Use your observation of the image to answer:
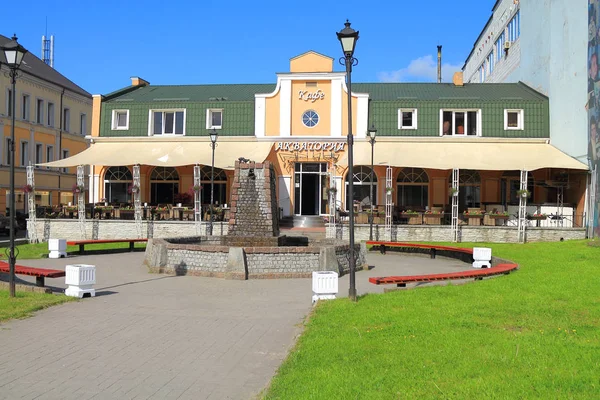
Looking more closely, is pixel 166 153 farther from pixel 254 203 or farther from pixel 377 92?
pixel 254 203

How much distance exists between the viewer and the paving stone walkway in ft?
18.8

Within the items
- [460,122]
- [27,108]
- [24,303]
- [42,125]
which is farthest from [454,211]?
[42,125]

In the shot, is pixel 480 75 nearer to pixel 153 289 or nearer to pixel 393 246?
pixel 393 246

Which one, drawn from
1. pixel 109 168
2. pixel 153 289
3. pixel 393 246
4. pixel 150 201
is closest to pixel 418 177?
pixel 393 246

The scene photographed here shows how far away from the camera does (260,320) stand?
915 centimetres

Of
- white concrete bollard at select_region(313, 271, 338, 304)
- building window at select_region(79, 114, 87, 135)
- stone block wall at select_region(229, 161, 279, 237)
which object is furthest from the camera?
building window at select_region(79, 114, 87, 135)

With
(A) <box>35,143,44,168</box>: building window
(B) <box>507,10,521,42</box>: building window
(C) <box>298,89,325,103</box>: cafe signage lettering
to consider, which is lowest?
(A) <box>35,143,44,168</box>: building window

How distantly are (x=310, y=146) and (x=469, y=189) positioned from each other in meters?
8.41

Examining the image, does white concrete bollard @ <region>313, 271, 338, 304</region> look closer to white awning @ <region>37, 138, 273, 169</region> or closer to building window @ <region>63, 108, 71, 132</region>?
white awning @ <region>37, 138, 273, 169</region>

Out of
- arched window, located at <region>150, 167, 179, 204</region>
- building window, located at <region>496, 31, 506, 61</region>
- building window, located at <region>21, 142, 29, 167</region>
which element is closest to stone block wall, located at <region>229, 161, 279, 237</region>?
arched window, located at <region>150, 167, 179, 204</region>

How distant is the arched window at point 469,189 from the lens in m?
30.2

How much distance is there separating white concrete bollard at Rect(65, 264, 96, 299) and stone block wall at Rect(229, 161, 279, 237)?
6179 millimetres

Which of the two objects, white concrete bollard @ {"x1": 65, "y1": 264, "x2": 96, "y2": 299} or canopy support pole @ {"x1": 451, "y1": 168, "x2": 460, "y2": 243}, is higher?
canopy support pole @ {"x1": 451, "y1": 168, "x2": 460, "y2": 243}

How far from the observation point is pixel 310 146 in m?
30.5
